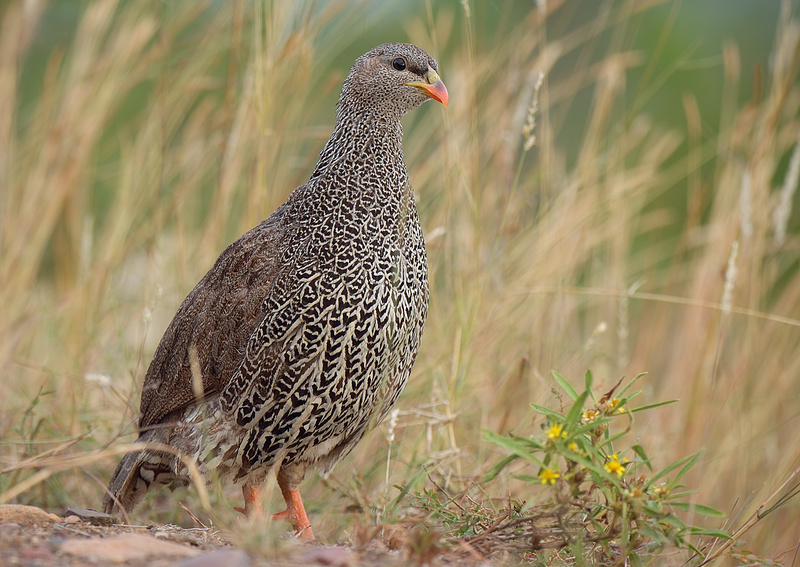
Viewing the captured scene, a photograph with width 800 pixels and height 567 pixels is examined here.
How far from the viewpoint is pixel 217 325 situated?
3.36 m

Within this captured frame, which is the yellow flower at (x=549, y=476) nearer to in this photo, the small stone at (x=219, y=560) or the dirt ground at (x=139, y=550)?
the dirt ground at (x=139, y=550)

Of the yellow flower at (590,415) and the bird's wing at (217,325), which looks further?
the bird's wing at (217,325)

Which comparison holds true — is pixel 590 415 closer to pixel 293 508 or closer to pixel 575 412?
pixel 575 412

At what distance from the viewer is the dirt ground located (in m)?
2.08

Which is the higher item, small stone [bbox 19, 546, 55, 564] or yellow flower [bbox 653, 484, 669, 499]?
yellow flower [bbox 653, 484, 669, 499]

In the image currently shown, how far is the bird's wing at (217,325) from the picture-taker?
10.8ft

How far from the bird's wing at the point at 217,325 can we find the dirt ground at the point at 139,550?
0.76 metres

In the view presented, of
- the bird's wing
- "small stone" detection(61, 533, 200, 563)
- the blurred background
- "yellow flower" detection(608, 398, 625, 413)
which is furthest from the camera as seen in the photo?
the blurred background

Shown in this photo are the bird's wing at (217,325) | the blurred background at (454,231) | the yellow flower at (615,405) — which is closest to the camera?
the yellow flower at (615,405)

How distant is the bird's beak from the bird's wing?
2.01 feet

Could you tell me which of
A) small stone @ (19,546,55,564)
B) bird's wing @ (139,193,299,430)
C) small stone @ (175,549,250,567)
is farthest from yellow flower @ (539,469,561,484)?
bird's wing @ (139,193,299,430)

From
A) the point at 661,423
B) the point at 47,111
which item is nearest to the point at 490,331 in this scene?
the point at 661,423

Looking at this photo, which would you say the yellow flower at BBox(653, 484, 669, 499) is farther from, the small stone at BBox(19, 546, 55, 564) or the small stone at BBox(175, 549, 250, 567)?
the small stone at BBox(19, 546, 55, 564)

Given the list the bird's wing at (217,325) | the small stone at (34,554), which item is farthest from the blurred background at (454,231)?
the small stone at (34,554)
